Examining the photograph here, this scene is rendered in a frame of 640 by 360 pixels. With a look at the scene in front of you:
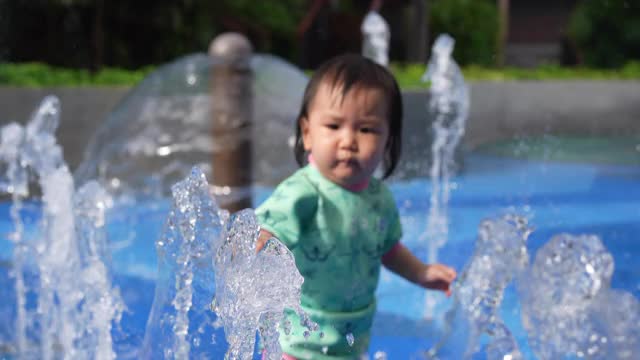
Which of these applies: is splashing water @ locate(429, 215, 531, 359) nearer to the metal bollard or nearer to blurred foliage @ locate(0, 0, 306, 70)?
the metal bollard

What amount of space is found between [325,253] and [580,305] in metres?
0.76

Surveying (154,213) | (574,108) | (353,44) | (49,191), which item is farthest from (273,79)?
(353,44)

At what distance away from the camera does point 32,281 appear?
429cm

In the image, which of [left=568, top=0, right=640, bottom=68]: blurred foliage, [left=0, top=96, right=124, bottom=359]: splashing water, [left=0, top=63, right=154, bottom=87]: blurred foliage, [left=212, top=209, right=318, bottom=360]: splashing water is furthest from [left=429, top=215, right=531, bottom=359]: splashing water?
[left=568, top=0, right=640, bottom=68]: blurred foliage

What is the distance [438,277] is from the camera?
2617 mm

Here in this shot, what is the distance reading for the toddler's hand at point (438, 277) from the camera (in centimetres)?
261

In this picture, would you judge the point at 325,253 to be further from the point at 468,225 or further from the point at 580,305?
the point at 468,225

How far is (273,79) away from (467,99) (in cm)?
343

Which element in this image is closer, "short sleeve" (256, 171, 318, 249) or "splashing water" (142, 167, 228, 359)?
"splashing water" (142, 167, 228, 359)

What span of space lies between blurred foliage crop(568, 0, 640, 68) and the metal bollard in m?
11.0

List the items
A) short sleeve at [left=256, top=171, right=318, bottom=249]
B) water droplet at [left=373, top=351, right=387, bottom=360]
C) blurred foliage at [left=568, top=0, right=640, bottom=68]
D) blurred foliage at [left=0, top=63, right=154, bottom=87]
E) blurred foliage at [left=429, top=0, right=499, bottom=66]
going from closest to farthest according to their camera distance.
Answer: short sleeve at [left=256, top=171, right=318, bottom=249] → water droplet at [left=373, top=351, right=387, bottom=360] → blurred foliage at [left=0, top=63, right=154, bottom=87] → blurred foliage at [left=568, top=0, right=640, bottom=68] → blurred foliage at [left=429, top=0, right=499, bottom=66]

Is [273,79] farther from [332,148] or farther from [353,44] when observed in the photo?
[353,44]

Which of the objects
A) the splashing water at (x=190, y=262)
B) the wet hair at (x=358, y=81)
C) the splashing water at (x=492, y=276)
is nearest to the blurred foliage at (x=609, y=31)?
the splashing water at (x=492, y=276)

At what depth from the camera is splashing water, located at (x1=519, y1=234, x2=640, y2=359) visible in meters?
2.43
